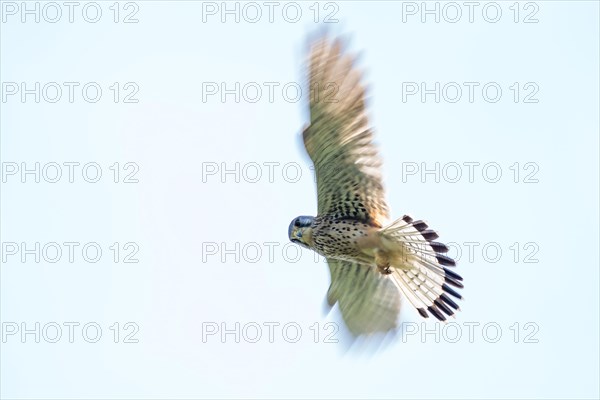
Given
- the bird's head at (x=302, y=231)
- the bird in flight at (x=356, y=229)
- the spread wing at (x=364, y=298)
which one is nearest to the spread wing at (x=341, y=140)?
the bird in flight at (x=356, y=229)

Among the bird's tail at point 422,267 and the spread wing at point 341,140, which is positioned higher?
the spread wing at point 341,140

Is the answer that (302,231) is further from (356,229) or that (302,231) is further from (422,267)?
(422,267)

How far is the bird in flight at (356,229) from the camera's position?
512 inches

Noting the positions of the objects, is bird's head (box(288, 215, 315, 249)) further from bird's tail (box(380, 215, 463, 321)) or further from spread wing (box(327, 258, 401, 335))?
bird's tail (box(380, 215, 463, 321))

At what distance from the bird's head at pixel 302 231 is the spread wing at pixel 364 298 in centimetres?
36

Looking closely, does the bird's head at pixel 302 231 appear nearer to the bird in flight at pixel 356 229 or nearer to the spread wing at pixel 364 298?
the bird in flight at pixel 356 229

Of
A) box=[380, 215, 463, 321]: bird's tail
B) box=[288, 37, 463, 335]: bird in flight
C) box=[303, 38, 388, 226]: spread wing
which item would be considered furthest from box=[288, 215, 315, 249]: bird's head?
box=[380, 215, 463, 321]: bird's tail

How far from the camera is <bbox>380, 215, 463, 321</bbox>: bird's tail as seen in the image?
1297cm

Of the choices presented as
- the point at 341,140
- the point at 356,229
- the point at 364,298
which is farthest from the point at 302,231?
the point at 341,140

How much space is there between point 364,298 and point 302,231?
976 mm

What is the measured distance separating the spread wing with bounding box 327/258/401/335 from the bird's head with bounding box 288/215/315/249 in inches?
14.2

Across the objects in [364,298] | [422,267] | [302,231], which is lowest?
[364,298]

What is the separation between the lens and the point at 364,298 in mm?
13898

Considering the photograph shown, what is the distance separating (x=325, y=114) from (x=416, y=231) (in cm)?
149
